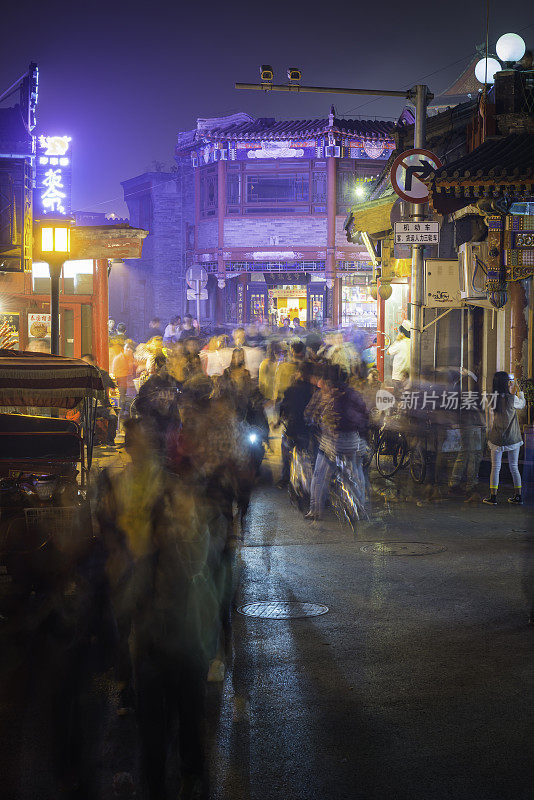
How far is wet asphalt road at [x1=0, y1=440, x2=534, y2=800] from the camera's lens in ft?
14.4

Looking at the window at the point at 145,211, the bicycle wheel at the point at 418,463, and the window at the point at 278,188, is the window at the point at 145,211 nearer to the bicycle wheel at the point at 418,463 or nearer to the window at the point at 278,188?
the window at the point at 278,188

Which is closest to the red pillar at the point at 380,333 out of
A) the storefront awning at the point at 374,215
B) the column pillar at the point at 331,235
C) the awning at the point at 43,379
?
the storefront awning at the point at 374,215

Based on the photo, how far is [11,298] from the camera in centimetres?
2558

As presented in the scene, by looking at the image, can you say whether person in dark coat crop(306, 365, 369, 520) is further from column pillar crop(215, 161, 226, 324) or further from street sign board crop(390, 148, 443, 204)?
column pillar crop(215, 161, 226, 324)

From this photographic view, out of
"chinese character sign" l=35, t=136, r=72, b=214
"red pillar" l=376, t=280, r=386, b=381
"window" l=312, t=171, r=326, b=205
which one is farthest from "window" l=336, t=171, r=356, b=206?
"chinese character sign" l=35, t=136, r=72, b=214

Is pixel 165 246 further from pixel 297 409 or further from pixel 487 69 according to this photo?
pixel 297 409

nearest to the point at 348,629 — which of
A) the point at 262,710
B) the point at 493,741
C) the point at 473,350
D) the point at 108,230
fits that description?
the point at 262,710

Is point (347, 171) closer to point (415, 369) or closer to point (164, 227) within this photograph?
point (164, 227)

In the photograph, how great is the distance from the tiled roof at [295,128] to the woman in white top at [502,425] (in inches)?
1105

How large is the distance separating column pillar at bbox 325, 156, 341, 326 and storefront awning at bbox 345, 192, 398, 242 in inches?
625

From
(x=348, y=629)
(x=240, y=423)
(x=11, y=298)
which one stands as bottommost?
(x=348, y=629)

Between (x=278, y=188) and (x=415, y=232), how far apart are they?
2567 centimetres

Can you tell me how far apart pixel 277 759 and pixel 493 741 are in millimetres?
1220

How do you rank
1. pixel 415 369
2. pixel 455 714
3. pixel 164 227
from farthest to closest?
1. pixel 164 227
2. pixel 415 369
3. pixel 455 714
